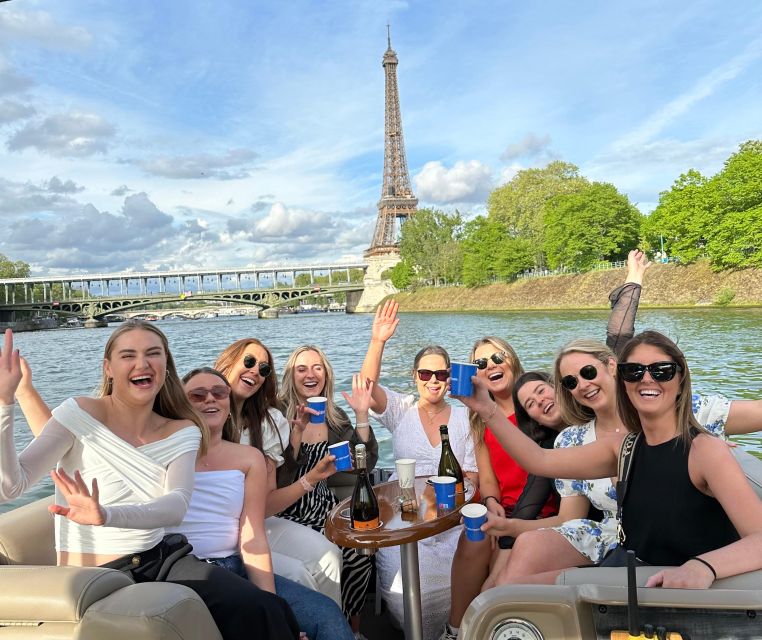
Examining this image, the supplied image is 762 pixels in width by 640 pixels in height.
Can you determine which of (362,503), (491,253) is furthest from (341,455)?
(491,253)

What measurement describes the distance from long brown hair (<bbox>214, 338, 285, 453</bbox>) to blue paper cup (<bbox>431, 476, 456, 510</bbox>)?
0.90 metres

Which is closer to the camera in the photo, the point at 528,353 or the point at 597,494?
the point at 597,494

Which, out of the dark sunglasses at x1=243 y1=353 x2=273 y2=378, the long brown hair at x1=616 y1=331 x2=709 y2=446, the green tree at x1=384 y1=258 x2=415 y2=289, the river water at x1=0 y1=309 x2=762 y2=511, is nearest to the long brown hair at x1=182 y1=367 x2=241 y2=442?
the dark sunglasses at x1=243 y1=353 x2=273 y2=378

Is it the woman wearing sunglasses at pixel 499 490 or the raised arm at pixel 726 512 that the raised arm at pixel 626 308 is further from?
the raised arm at pixel 726 512

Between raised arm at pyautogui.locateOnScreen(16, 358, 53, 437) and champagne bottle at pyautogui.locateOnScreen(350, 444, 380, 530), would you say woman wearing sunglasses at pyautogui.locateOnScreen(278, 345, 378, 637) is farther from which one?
raised arm at pyautogui.locateOnScreen(16, 358, 53, 437)

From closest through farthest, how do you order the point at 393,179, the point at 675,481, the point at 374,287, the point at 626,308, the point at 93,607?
the point at 93,607 → the point at 675,481 → the point at 626,308 → the point at 374,287 → the point at 393,179

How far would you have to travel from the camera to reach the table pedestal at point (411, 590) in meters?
2.20

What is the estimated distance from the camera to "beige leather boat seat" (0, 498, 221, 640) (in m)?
1.35

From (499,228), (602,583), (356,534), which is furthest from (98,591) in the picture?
(499,228)

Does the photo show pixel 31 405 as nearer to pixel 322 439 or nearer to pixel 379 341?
pixel 322 439

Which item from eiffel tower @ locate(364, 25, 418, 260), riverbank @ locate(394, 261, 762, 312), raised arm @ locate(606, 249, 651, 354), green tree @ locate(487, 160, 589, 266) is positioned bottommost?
raised arm @ locate(606, 249, 651, 354)

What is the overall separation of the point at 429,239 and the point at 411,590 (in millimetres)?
49418

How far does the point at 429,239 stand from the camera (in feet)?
167

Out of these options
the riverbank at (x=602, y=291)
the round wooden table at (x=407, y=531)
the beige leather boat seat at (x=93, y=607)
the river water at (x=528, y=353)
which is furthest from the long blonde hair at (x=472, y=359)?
the riverbank at (x=602, y=291)
